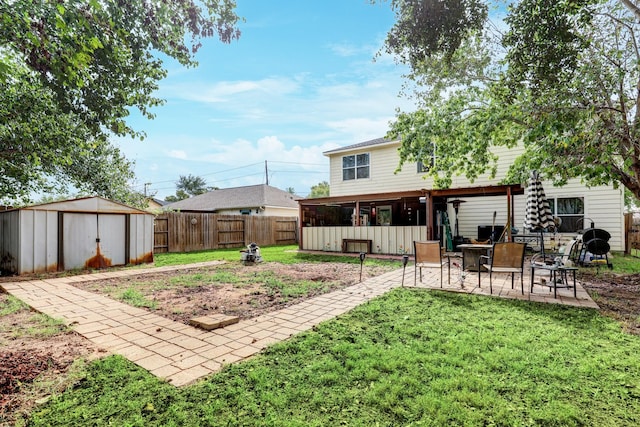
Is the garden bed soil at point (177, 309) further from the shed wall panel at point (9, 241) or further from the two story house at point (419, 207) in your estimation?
the two story house at point (419, 207)

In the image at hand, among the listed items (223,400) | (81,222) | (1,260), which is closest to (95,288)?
(81,222)

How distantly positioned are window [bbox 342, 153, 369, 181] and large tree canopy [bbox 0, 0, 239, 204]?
11.5 m

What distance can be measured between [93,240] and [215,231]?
23.1 feet

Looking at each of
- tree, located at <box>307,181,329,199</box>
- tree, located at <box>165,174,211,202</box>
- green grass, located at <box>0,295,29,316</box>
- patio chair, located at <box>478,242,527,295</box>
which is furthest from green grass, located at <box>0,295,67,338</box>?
tree, located at <box>165,174,211,202</box>

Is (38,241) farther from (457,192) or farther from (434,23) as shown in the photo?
(457,192)

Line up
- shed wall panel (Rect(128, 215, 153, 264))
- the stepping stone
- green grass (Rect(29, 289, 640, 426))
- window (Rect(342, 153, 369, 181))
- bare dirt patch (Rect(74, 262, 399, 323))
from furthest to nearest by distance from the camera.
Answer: window (Rect(342, 153, 369, 181)) → shed wall panel (Rect(128, 215, 153, 264)) → bare dirt patch (Rect(74, 262, 399, 323)) → the stepping stone → green grass (Rect(29, 289, 640, 426))

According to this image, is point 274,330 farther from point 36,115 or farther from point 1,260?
point 1,260

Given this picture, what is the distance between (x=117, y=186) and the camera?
1467cm

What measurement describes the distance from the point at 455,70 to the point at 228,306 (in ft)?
27.1

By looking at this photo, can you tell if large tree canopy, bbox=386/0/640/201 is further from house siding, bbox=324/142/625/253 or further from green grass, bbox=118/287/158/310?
green grass, bbox=118/287/158/310

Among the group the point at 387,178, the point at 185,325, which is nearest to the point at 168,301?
the point at 185,325

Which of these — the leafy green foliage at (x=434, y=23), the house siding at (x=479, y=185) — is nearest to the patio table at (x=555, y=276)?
the leafy green foliage at (x=434, y=23)

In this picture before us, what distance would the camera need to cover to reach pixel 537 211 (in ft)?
24.0

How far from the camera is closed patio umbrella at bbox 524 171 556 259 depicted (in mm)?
7230
